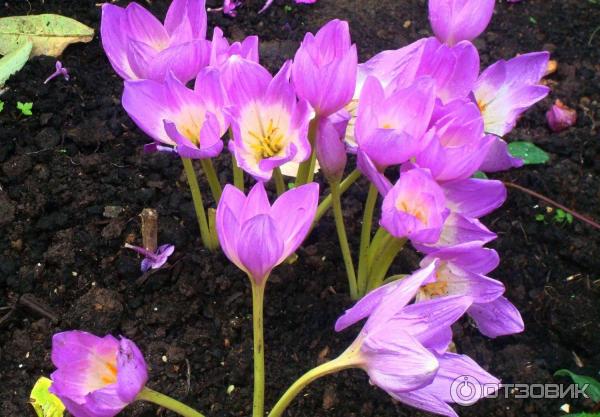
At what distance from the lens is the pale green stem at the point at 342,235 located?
109cm

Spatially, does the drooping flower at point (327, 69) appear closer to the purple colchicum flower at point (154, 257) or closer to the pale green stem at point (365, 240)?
the pale green stem at point (365, 240)

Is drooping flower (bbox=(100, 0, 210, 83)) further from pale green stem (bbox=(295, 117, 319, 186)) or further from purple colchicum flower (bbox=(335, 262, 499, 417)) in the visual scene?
purple colchicum flower (bbox=(335, 262, 499, 417))

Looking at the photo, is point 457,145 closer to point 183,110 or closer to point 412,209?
point 412,209

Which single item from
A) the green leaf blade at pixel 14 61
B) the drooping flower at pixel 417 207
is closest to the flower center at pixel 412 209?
the drooping flower at pixel 417 207

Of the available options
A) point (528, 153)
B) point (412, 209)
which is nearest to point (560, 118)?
point (528, 153)

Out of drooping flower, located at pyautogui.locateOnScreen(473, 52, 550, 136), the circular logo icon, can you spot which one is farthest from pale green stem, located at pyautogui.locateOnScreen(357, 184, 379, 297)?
the circular logo icon

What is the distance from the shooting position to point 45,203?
4.32ft

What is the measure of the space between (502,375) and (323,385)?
35cm

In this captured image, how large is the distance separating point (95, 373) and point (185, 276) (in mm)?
409

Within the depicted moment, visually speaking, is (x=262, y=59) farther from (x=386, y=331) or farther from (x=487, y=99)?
(x=386, y=331)

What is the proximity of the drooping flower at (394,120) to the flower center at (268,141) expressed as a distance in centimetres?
13

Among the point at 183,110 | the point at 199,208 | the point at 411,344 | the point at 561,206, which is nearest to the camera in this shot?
the point at 411,344

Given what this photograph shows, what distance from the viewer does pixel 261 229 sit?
0.83 m

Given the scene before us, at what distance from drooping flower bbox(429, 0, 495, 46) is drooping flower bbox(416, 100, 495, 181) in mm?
191
